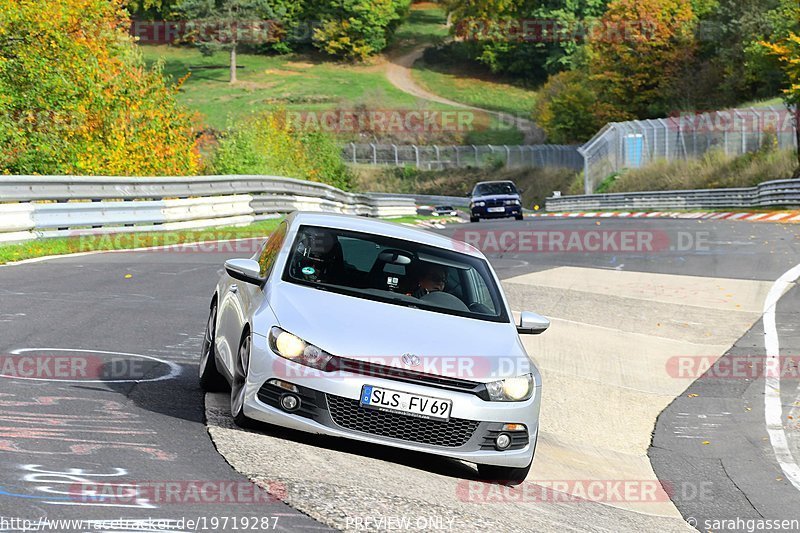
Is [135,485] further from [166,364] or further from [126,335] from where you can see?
[126,335]

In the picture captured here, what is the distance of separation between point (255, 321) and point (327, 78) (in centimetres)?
11667

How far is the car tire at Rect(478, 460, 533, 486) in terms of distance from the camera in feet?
24.8

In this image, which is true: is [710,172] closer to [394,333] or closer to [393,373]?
[394,333]

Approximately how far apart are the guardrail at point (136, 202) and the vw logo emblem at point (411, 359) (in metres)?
11.6

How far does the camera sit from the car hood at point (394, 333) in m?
7.06

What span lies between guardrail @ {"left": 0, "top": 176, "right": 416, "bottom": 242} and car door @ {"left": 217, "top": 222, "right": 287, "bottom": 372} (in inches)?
366

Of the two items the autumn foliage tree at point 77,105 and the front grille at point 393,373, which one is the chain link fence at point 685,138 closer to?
the autumn foliage tree at point 77,105

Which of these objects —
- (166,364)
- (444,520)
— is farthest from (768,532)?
(166,364)

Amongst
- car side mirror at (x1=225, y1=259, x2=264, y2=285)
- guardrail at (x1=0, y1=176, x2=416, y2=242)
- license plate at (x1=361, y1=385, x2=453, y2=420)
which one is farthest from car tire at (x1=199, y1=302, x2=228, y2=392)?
guardrail at (x1=0, y1=176, x2=416, y2=242)

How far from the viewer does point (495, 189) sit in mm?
42250

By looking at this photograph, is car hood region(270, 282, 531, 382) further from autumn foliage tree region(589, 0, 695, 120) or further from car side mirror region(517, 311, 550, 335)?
autumn foliage tree region(589, 0, 695, 120)

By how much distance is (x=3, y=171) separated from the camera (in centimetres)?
2347

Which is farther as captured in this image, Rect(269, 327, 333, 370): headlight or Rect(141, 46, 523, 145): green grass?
Rect(141, 46, 523, 145): green grass

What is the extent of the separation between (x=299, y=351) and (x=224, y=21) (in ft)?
379
